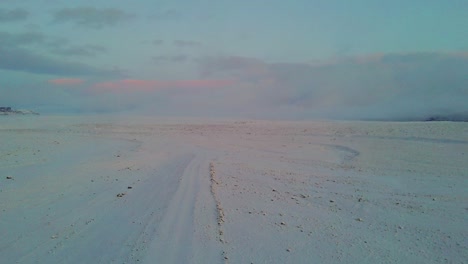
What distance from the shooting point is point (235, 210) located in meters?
8.66

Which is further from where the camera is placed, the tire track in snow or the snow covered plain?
the snow covered plain

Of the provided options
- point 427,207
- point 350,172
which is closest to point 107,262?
point 427,207

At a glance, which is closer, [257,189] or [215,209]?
[215,209]

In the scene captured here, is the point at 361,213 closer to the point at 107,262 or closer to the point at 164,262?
the point at 164,262

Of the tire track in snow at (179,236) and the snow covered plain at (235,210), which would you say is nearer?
the tire track in snow at (179,236)

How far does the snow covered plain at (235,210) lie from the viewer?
643 centimetres

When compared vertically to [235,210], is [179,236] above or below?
below

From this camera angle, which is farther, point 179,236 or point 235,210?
point 235,210

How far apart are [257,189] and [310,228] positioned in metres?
3.36

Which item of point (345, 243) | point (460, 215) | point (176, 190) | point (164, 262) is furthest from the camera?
point (176, 190)

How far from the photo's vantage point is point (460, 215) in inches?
325

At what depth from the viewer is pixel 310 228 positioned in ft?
24.7

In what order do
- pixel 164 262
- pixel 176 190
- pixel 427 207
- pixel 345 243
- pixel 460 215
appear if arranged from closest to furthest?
pixel 164 262 → pixel 345 243 → pixel 460 215 → pixel 427 207 → pixel 176 190

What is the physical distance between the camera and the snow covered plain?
6434 mm
